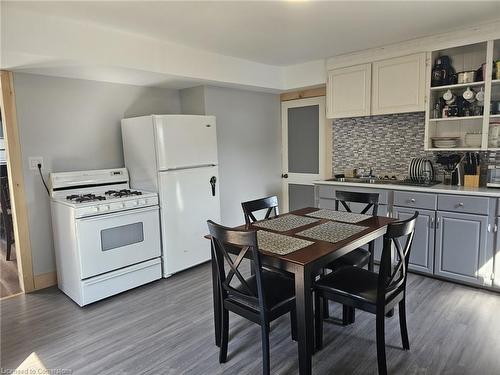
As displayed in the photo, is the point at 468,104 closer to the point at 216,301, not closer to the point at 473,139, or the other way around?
the point at 473,139

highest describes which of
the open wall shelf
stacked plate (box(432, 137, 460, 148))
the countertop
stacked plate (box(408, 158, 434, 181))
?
the open wall shelf

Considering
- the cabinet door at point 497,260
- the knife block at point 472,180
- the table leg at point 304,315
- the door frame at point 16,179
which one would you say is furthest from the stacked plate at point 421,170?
the door frame at point 16,179

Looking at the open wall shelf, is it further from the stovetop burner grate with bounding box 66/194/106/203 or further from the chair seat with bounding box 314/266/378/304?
the stovetop burner grate with bounding box 66/194/106/203

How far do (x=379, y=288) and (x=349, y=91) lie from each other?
8.67 ft

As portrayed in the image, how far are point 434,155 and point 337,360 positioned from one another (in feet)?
8.37

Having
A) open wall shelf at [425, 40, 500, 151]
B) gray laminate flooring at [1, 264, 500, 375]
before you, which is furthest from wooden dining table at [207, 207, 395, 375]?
open wall shelf at [425, 40, 500, 151]

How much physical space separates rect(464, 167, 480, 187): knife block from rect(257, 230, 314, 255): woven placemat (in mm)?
2195

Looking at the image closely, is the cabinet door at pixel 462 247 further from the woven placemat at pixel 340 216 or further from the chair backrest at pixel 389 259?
the chair backrest at pixel 389 259

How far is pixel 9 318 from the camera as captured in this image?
2.76 m

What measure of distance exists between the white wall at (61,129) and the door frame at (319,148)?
7.15 ft

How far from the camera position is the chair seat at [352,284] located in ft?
6.41

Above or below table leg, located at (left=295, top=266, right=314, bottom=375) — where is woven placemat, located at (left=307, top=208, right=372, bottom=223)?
above

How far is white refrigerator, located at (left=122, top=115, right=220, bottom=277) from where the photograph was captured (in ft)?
11.1

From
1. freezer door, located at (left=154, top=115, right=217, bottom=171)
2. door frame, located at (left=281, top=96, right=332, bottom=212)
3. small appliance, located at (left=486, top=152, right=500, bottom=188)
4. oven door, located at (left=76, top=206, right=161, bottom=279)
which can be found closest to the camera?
oven door, located at (left=76, top=206, right=161, bottom=279)
